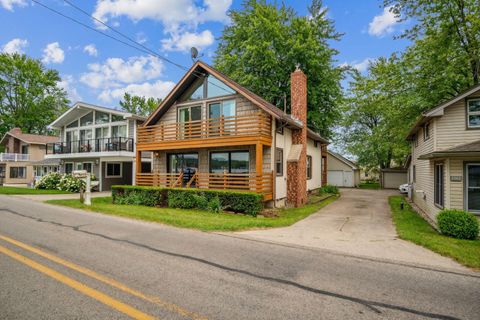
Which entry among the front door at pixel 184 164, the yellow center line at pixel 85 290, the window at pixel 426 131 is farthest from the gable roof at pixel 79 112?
the window at pixel 426 131

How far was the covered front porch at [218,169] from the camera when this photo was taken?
13.5 m

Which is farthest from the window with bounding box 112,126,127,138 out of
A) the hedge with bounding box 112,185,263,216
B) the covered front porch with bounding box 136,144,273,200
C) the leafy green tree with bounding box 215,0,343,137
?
the leafy green tree with bounding box 215,0,343,137

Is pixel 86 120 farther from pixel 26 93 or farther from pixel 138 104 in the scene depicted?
pixel 138 104

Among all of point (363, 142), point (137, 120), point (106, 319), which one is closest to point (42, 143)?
point (137, 120)

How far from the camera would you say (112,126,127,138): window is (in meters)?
24.0

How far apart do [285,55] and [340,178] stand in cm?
1890

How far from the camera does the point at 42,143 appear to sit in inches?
1462

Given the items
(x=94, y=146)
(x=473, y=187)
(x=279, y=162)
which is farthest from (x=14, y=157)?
(x=473, y=187)

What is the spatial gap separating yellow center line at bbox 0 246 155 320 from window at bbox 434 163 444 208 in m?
12.0

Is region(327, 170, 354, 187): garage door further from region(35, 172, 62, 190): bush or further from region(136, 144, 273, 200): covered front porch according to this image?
region(35, 172, 62, 190): bush

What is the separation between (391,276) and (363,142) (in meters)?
36.6

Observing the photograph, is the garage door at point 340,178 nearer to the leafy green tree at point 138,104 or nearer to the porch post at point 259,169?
the porch post at point 259,169

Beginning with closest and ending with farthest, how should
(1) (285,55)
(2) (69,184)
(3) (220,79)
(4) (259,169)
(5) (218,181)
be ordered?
1. (4) (259,169)
2. (5) (218,181)
3. (3) (220,79)
4. (2) (69,184)
5. (1) (285,55)

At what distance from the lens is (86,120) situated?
26641 mm
